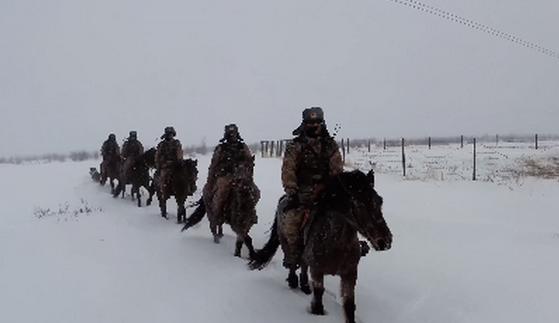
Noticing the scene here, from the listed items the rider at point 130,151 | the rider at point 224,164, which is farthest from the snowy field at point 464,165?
the rider at point 224,164

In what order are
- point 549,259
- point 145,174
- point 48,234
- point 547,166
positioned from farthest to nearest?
point 547,166
point 145,174
point 48,234
point 549,259

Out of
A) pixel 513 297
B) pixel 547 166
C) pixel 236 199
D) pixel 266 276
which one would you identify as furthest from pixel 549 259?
pixel 547 166

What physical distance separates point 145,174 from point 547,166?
18.3 metres

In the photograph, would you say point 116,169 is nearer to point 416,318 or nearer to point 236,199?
point 236,199

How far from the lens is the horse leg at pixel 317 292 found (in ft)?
22.1

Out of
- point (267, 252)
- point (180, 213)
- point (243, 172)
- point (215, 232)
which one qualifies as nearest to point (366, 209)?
point (267, 252)

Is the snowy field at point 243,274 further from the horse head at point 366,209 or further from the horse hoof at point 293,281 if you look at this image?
the horse head at point 366,209

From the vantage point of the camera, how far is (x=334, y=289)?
8422 mm

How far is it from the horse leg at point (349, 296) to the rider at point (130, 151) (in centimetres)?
1308

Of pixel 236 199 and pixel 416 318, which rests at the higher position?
pixel 236 199

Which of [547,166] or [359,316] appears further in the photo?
[547,166]

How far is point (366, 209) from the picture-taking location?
5816 mm

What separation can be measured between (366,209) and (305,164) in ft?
5.24

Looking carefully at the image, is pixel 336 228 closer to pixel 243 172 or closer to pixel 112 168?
pixel 243 172
